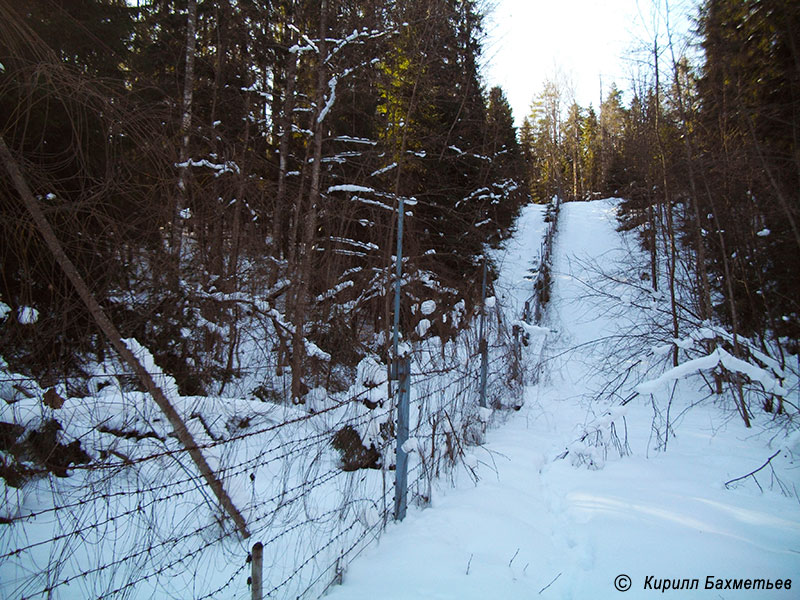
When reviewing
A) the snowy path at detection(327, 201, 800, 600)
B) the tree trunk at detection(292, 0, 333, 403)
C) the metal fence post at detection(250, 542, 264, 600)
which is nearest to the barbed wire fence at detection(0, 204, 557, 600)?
the metal fence post at detection(250, 542, 264, 600)

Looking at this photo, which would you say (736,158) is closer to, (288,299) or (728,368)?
(728,368)

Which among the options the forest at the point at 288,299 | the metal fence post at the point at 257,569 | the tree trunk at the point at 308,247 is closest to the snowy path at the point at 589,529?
the forest at the point at 288,299

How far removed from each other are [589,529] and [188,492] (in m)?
3.31

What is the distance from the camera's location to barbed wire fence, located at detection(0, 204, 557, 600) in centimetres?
278

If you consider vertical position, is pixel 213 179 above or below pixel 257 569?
above

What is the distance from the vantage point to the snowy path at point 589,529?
2.72 meters

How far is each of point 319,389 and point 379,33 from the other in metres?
5.82

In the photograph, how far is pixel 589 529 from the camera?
3.36 m

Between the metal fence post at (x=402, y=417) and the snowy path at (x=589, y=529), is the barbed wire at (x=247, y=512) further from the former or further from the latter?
the snowy path at (x=589, y=529)

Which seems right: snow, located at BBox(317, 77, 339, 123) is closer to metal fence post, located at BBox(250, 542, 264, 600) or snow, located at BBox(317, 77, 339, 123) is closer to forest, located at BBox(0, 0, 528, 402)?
forest, located at BBox(0, 0, 528, 402)

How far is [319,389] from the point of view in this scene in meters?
7.45

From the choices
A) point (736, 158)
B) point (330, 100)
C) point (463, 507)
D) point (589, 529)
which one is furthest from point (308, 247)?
Result: point (736, 158)

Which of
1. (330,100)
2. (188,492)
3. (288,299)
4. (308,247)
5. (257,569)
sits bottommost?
(188,492)

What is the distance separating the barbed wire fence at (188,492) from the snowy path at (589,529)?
34 centimetres
